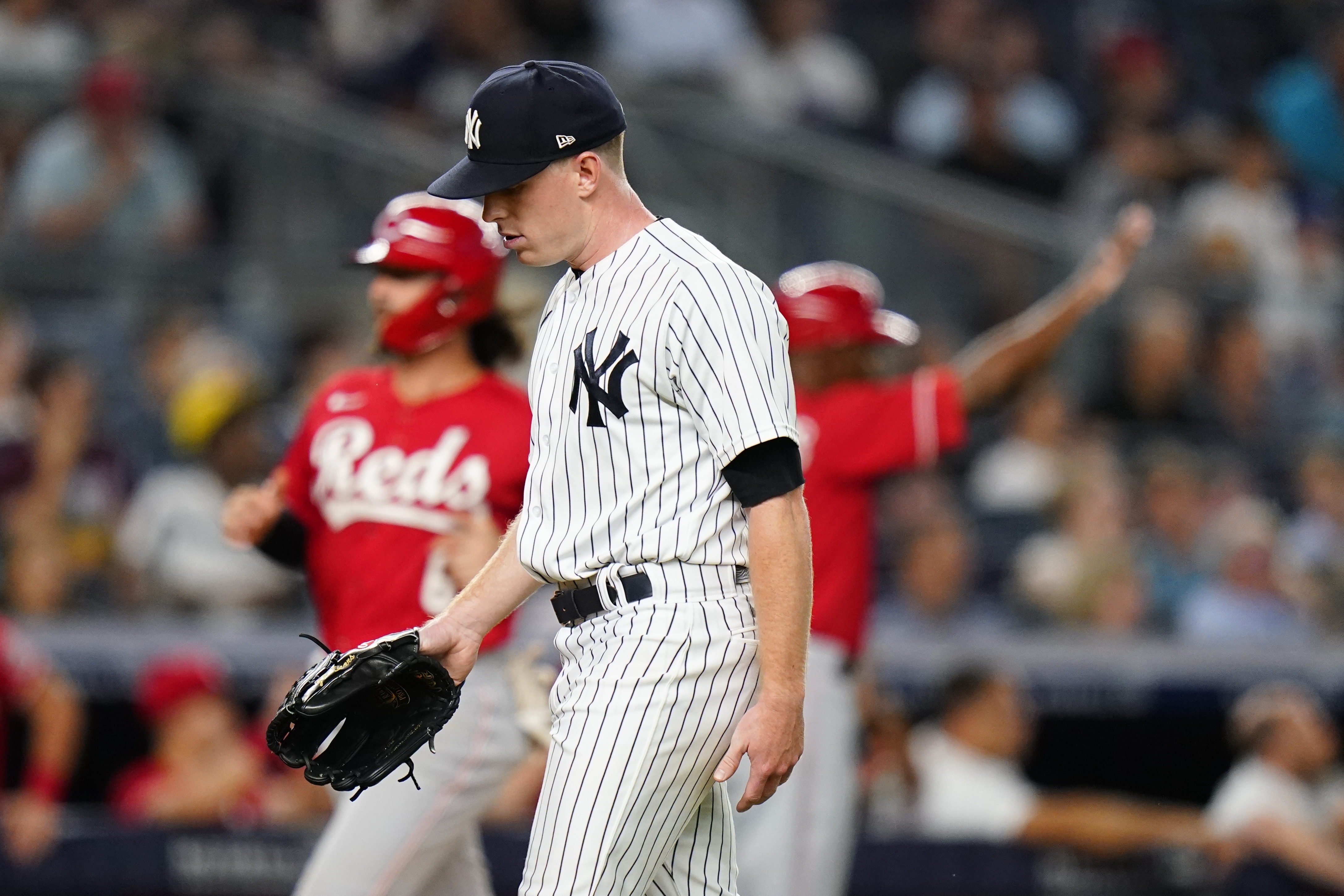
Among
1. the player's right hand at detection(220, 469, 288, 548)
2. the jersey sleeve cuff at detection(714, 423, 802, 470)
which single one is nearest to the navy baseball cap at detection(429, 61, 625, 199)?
the jersey sleeve cuff at detection(714, 423, 802, 470)

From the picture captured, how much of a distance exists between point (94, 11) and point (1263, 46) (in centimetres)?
696

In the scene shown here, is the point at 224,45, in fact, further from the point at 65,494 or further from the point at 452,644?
the point at 452,644

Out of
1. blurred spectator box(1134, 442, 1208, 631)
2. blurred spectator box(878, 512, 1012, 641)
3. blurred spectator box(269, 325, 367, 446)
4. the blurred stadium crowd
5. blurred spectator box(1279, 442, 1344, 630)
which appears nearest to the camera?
the blurred stadium crowd

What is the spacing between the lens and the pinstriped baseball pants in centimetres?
283

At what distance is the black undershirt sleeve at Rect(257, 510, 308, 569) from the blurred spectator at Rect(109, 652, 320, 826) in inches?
79.9

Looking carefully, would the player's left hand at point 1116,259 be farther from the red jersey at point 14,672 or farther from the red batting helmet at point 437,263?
the red jersey at point 14,672

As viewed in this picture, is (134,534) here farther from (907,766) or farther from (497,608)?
(497,608)

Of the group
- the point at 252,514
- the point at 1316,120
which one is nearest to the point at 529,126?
the point at 252,514

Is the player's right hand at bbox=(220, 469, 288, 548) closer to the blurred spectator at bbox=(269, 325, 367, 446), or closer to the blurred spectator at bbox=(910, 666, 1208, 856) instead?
the blurred spectator at bbox=(910, 666, 1208, 856)

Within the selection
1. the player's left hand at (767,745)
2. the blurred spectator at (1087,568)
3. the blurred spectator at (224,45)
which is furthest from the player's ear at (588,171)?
the blurred spectator at (224,45)

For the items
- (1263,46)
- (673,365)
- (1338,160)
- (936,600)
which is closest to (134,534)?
(936,600)

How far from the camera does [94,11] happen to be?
378 inches

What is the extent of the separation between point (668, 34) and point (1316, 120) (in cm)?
369

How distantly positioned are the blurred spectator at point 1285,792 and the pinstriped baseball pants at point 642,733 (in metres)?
3.45
